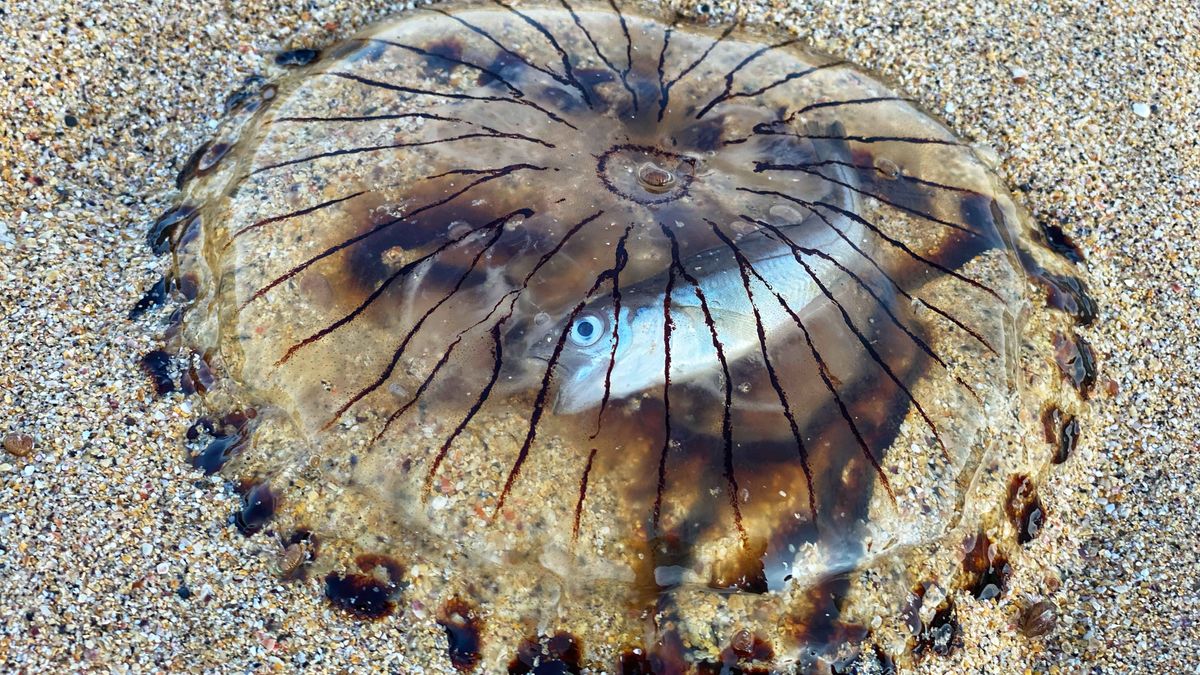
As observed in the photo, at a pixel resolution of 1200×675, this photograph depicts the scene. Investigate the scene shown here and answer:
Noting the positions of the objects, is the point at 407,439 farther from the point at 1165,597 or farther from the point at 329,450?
the point at 1165,597

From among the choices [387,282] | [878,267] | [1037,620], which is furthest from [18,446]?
[1037,620]

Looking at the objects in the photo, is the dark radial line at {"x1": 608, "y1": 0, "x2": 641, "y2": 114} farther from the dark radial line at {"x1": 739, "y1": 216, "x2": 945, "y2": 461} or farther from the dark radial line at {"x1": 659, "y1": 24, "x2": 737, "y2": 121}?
the dark radial line at {"x1": 739, "y1": 216, "x2": 945, "y2": 461}

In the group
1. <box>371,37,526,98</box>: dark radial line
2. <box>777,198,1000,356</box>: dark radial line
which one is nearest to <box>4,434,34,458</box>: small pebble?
Result: <box>371,37,526,98</box>: dark radial line

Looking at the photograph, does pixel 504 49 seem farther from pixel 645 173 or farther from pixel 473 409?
pixel 473 409

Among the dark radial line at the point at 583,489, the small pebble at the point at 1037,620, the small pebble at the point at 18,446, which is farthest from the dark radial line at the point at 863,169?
the small pebble at the point at 18,446

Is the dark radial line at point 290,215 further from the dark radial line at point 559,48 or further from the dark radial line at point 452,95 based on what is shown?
the dark radial line at point 559,48

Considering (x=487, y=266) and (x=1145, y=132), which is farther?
(x=1145, y=132)

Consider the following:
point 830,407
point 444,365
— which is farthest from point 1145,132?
→ point 444,365
